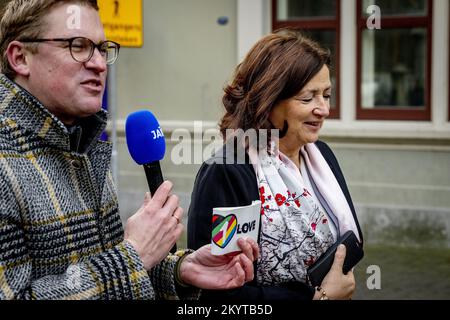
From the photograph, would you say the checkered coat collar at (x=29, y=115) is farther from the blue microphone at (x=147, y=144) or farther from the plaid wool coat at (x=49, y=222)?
the blue microphone at (x=147, y=144)

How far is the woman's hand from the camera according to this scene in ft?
8.52

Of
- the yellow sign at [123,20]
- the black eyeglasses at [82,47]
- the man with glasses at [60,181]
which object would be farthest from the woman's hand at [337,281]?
the yellow sign at [123,20]

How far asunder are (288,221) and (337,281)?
0.29 metres

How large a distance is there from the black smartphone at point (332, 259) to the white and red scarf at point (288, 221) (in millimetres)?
44

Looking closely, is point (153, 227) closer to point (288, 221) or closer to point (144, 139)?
point (144, 139)

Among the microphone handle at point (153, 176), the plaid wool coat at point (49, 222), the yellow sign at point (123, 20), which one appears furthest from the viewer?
the yellow sign at point (123, 20)

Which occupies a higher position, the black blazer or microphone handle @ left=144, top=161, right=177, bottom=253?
microphone handle @ left=144, top=161, right=177, bottom=253

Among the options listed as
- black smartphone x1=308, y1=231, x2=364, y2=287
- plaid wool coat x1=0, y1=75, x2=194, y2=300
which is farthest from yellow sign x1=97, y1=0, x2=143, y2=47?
plaid wool coat x1=0, y1=75, x2=194, y2=300

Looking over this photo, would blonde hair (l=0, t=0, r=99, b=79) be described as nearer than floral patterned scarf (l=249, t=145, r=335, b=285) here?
Yes

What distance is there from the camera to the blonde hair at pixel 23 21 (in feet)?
6.04

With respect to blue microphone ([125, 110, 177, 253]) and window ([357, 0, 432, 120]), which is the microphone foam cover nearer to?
blue microphone ([125, 110, 177, 253])

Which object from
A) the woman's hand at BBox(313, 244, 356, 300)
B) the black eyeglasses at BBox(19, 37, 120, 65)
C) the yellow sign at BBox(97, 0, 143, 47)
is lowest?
the woman's hand at BBox(313, 244, 356, 300)
